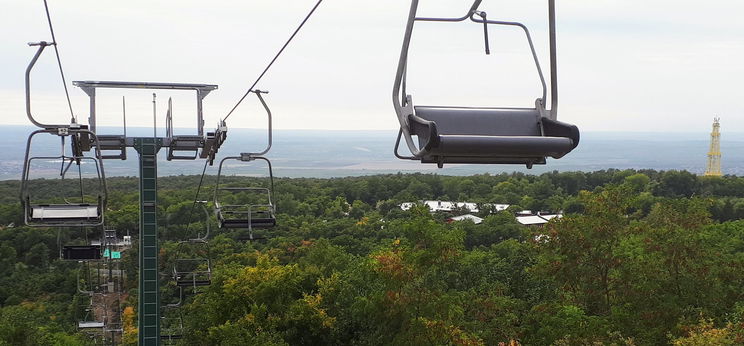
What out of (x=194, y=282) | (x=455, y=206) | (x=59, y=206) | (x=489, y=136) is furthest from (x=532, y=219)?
(x=489, y=136)

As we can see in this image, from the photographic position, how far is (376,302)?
53.2 ft

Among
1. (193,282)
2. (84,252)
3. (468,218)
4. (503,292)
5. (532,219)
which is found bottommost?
(532,219)

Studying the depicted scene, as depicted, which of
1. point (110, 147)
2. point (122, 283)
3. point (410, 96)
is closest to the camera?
point (410, 96)

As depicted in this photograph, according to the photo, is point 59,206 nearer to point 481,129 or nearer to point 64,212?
point 64,212

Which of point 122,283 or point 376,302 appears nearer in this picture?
point 376,302

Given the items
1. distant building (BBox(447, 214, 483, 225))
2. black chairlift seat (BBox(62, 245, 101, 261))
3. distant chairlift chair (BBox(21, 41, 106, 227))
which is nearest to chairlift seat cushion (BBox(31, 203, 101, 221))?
distant chairlift chair (BBox(21, 41, 106, 227))

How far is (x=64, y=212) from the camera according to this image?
26.4 feet

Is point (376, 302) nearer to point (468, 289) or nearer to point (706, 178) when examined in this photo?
point (468, 289)

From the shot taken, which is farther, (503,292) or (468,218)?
(468,218)

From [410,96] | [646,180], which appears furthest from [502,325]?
[646,180]

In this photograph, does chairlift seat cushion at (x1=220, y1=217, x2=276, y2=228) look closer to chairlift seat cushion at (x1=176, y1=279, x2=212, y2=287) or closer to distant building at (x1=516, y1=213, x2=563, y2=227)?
chairlift seat cushion at (x1=176, y1=279, x2=212, y2=287)

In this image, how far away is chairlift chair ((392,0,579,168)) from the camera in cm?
358

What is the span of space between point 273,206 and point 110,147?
9.95 ft

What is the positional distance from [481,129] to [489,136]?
74 cm
